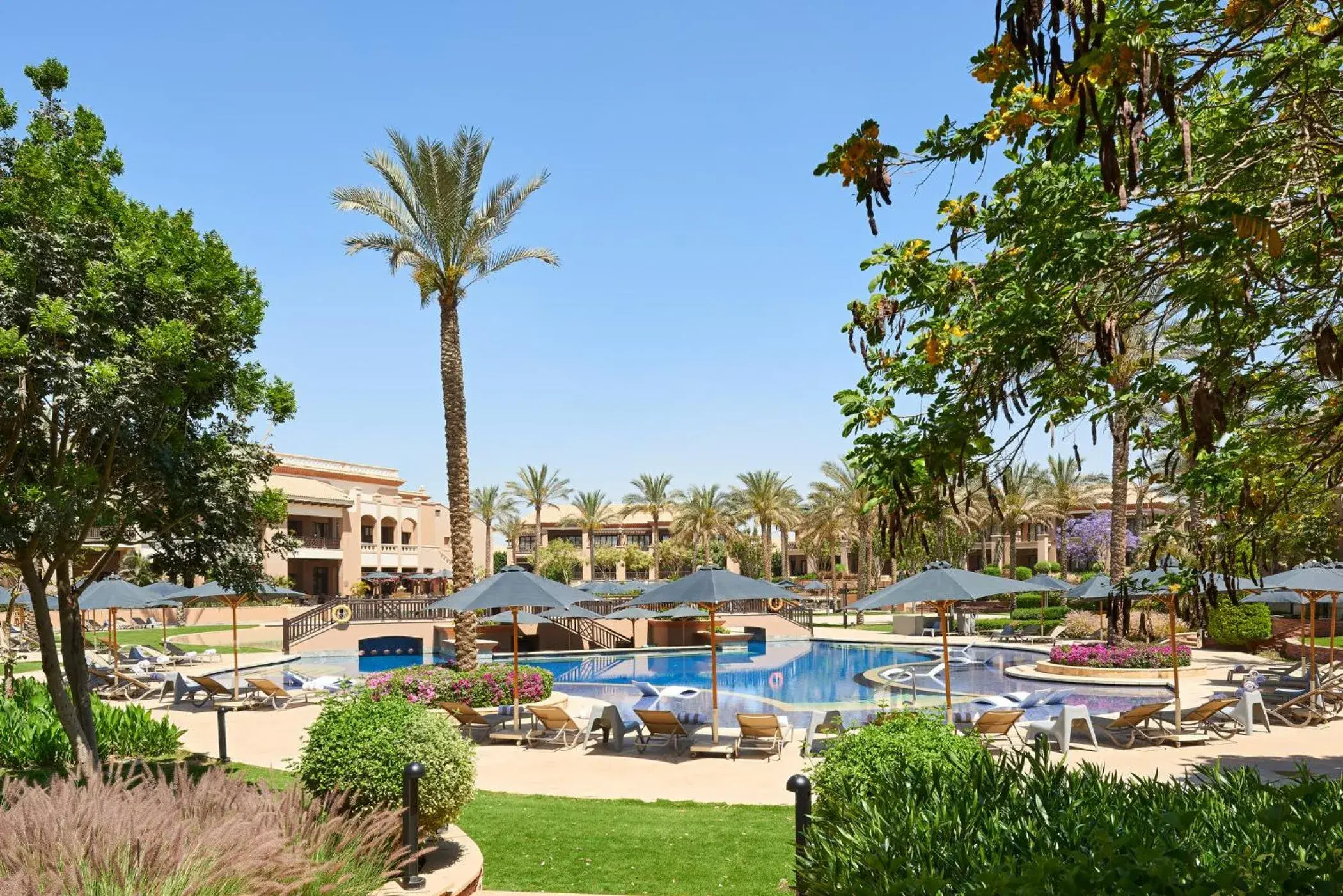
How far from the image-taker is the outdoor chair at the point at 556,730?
1511 centimetres

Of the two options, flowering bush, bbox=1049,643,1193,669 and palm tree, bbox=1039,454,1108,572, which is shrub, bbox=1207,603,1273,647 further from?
palm tree, bbox=1039,454,1108,572

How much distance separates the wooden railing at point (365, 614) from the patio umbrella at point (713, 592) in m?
22.7

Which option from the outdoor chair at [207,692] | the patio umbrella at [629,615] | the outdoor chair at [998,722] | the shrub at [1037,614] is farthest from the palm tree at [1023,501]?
the outdoor chair at [207,692]

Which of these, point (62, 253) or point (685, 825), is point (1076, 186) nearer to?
point (685, 825)

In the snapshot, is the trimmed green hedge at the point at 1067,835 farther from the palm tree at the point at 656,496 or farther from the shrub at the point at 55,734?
the palm tree at the point at 656,496

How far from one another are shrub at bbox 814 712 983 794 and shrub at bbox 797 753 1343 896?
1.74 ft

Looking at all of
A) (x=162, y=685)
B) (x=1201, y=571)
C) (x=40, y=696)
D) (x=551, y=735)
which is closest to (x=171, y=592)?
(x=162, y=685)

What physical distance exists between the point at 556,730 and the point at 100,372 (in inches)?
375

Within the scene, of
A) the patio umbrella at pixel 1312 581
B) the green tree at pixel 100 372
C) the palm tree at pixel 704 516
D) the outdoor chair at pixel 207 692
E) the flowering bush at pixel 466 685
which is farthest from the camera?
the palm tree at pixel 704 516

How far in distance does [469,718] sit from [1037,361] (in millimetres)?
12694

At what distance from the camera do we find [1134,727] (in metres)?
14.7

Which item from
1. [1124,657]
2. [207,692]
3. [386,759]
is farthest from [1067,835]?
[1124,657]

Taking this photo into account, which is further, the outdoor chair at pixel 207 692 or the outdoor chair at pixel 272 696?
the outdoor chair at pixel 272 696

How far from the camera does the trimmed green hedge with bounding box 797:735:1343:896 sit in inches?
142
